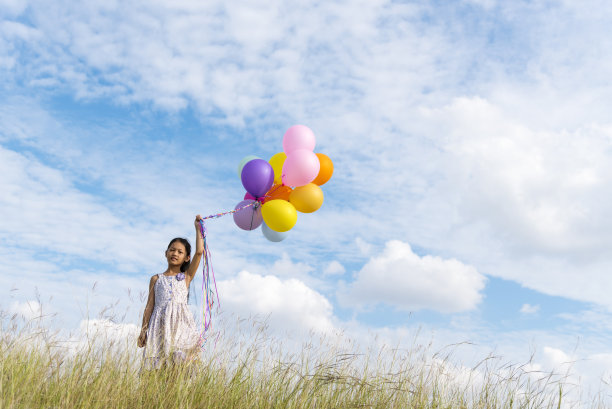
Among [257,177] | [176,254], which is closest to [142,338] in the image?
[176,254]

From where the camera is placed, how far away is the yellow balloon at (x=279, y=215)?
5.54 m

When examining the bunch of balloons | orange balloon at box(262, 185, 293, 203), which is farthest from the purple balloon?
orange balloon at box(262, 185, 293, 203)

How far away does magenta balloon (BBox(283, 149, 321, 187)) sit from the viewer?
5688 mm

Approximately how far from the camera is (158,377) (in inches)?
170

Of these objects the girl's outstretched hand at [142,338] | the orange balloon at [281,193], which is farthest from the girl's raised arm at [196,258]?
the orange balloon at [281,193]

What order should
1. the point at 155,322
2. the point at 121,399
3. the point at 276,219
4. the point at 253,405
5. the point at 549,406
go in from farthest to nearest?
the point at 276,219
the point at 155,322
the point at 549,406
the point at 253,405
the point at 121,399

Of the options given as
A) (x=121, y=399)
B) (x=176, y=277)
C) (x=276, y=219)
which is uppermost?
(x=276, y=219)

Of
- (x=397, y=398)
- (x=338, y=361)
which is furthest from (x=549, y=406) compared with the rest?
(x=338, y=361)

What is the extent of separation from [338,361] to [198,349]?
1.24m

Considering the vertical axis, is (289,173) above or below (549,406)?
above

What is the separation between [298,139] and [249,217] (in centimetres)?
107

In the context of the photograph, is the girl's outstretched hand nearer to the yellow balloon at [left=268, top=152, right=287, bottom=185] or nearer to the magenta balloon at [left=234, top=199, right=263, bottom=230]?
the magenta balloon at [left=234, top=199, right=263, bottom=230]

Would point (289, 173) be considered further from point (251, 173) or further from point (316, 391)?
point (316, 391)

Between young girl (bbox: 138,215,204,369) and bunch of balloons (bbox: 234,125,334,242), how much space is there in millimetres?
750
